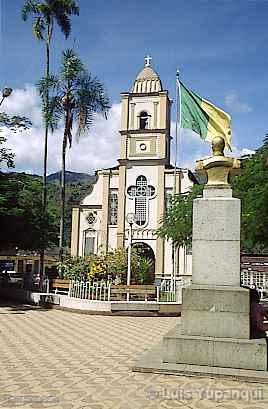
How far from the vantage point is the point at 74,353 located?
316 inches

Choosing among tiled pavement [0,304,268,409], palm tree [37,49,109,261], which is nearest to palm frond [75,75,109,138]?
palm tree [37,49,109,261]

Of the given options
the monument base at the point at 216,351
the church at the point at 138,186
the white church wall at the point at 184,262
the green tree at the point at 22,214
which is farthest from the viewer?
the church at the point at 138,186

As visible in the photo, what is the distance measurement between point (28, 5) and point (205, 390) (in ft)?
78.8

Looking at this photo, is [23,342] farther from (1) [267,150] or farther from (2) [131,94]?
(2) [131,94]

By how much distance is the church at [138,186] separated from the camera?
3089cm

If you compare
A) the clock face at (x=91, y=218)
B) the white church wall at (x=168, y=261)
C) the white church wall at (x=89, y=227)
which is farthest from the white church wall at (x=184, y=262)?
the clock face at (x=91, y=218)

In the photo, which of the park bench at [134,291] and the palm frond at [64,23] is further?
the palm frond at [64,23]

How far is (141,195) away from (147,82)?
7812mm

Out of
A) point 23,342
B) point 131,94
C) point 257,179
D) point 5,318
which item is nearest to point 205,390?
point 23,342

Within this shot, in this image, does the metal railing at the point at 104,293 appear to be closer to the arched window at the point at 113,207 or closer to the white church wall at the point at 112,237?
the white church wall at the point at 112,237

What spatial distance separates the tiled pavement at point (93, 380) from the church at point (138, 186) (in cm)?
2027

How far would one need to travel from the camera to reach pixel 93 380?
606 centimetres

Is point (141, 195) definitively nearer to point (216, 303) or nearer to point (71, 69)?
point (71, 69)

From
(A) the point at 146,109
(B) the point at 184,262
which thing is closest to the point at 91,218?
(B) the point at 184,262
